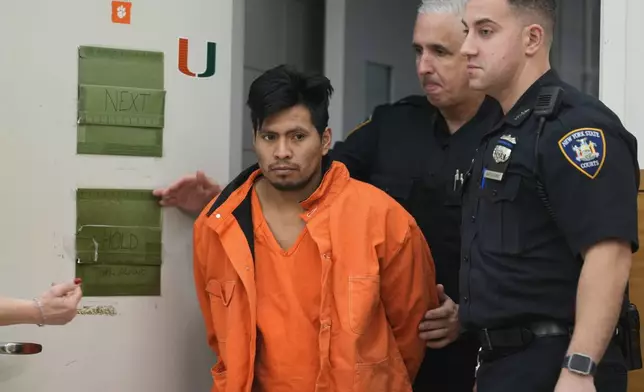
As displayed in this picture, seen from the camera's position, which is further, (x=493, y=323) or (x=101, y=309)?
(x=101, y=309)

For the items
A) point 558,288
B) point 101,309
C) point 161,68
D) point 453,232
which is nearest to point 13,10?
point 161,68

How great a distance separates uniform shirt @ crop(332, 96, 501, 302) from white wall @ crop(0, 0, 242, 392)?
15.9 inches

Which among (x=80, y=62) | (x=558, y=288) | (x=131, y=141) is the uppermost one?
(x=80, y=62)

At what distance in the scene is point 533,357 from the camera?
1431 mm

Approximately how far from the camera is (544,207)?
1.43 metres

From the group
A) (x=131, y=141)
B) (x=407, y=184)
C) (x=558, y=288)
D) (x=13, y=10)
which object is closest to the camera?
(x=558, y=288)

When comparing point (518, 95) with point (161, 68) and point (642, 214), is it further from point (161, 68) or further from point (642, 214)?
point (161, 68)

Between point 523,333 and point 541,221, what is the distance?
0.20 metres

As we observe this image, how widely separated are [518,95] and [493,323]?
43 cm

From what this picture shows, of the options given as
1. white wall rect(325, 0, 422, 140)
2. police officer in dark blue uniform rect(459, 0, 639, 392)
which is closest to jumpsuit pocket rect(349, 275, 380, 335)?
police officer in dark blue uniform rect(459, 0, 639, 392)

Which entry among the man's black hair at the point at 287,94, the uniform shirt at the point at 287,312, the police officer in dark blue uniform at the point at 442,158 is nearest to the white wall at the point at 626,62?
the police officer in dark blue uniform at the point at 442,158

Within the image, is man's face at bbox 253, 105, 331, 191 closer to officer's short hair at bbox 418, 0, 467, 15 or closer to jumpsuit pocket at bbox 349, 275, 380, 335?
jumpsuit pocket at bbox 349, 275, 380, 335

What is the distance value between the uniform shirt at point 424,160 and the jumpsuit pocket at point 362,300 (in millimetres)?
366

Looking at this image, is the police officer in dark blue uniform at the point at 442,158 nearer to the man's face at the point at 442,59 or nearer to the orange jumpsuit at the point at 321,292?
the man's face at the point at 442,59
